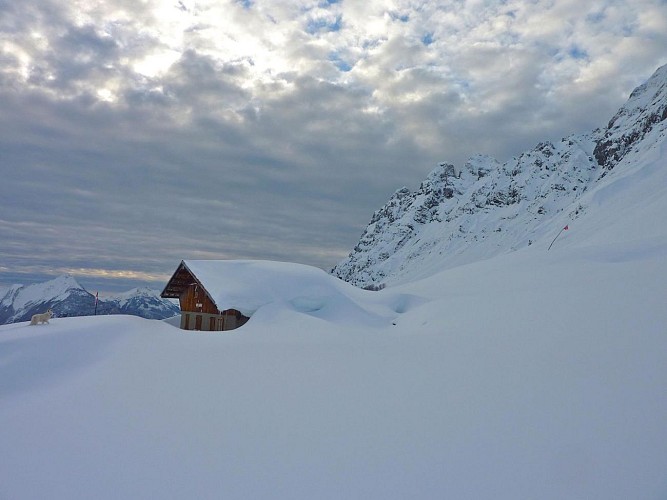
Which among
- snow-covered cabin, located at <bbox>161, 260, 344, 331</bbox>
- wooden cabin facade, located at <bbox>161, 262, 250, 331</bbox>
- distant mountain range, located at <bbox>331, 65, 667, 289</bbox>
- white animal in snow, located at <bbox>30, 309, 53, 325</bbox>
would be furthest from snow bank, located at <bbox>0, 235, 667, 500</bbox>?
distant mountain range, located at <bbox>331, 65, 667, 289</bbox>

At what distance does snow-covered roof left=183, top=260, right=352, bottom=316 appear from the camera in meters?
19.1

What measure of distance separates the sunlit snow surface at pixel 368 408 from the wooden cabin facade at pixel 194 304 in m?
8.86

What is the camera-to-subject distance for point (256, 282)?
20.7 metres

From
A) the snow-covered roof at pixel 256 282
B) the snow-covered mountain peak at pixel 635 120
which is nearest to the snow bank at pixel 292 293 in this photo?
the snow-covered roof at pixel 256 282

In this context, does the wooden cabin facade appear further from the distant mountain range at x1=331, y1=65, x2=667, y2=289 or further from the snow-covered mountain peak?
A: the snow-covered mountain peak

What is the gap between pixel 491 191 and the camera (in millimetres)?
144000

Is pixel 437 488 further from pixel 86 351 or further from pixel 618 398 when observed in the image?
pixel 86 351

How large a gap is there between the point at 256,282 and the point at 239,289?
105 centimetres

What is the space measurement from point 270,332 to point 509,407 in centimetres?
867

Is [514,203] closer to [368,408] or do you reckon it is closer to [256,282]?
[256,282]

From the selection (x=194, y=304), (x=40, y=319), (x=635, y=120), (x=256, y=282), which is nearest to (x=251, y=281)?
(x=256, y=282)

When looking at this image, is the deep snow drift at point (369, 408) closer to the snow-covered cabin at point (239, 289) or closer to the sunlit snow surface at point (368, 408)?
the sunlit snow surface at point (368, 408)

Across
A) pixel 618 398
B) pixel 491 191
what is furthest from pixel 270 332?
pixel 491 191

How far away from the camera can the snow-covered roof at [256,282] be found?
62.5ft
